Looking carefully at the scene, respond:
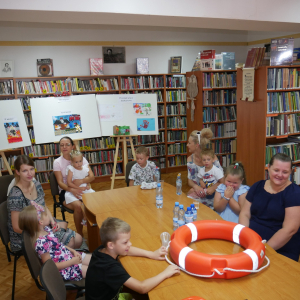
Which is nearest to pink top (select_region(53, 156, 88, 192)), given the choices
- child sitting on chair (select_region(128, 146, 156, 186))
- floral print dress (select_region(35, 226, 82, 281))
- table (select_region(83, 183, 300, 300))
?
child sitting on chair (select_region(128, 146, 156, 186))

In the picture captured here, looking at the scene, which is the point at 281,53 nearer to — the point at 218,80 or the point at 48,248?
the point at 218,80

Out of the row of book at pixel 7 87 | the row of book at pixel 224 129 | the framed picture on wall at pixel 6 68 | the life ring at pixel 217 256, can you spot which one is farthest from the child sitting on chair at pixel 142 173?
the framed picture on wall at pixel 6 68

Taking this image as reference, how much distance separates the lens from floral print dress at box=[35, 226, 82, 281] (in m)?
2.39

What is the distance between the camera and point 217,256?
6.07 ft

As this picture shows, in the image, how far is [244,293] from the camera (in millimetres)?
1697

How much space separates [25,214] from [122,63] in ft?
17.4

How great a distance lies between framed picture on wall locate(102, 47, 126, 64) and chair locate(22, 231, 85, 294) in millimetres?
5283

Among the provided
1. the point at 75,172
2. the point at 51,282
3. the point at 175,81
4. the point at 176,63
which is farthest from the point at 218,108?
the point at 51,282

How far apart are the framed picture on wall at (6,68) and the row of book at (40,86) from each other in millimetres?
250

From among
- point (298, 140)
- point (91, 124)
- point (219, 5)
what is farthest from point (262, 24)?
point (91, 124)

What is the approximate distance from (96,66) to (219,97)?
2755 mm

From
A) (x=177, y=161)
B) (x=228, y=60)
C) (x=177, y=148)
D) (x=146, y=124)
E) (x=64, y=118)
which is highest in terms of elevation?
(x=228, y=60)

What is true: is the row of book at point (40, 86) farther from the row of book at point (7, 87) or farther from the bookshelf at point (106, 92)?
the row of book at point (7, 87)

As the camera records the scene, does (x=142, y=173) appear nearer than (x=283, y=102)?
Yes
